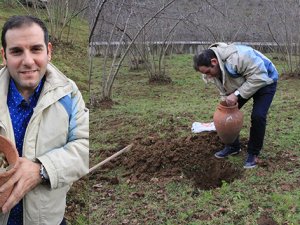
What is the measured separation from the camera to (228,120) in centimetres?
455

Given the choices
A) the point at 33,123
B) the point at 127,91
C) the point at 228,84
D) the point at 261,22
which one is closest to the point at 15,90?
the point at 33,123

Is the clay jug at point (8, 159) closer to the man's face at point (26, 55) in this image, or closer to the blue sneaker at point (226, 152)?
the man's face at point (26, 55)

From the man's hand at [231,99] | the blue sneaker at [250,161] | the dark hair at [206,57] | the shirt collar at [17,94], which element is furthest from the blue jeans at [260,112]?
the shirt collar at [17,94]

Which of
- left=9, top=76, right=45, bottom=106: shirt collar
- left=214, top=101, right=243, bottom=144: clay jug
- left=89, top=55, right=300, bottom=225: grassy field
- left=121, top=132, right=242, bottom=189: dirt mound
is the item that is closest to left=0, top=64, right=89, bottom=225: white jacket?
left=9, top=76, right=45, bottom=106: shirt collar

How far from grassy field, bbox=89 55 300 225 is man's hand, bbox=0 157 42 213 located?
6.90ft

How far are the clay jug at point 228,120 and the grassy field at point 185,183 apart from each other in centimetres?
32

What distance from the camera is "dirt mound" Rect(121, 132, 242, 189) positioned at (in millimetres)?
4449

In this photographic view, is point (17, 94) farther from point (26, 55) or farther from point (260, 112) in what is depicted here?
point (260, 112)

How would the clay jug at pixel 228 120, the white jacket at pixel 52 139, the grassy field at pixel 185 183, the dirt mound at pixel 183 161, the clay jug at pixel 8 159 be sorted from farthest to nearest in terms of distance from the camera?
the clay jug at pixel 228 120
the dirt mound at pixel 183 161
the grassy field at pixel 185 183
the white jacket at pixel 52 139
the clay jug at pixel 8 159

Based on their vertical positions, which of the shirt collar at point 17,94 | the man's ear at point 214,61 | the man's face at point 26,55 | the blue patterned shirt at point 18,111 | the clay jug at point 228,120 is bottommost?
the clay jug at point 228,120

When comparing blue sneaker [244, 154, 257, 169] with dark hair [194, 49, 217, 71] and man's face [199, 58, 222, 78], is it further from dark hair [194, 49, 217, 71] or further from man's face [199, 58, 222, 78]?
dark hair [194, 49, 217, 71]

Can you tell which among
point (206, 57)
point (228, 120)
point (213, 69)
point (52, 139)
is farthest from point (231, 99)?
point (52, 139)

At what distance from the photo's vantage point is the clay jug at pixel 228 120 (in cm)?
457

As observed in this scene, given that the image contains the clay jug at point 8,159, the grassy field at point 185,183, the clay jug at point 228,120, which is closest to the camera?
the clay jug at point 8,159
